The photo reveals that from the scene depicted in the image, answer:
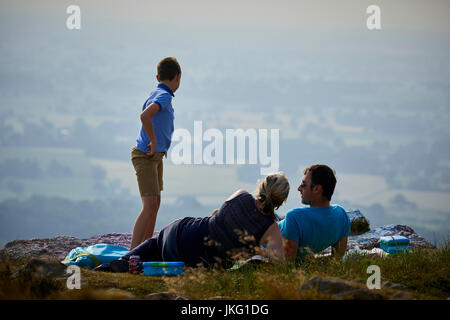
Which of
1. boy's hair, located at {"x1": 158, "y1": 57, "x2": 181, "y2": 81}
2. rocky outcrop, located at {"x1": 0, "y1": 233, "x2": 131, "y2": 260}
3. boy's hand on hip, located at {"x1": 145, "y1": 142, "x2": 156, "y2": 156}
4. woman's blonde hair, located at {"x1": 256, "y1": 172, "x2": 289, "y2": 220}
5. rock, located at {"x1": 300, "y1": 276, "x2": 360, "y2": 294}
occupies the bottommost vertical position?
rocky outcrop, located at {"x1": 0, "y1": 233, "x2": 131, "y2": 260}

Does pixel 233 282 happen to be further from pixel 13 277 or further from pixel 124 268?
pixel 13 277

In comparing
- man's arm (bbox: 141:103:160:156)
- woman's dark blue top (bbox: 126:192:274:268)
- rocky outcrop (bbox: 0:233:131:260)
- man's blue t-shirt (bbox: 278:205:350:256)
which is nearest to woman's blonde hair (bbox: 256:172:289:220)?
woman's dark blue top (bbox: 126:192:274:268)

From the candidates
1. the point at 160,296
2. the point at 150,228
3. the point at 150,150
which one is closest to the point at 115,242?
the point at 150,228

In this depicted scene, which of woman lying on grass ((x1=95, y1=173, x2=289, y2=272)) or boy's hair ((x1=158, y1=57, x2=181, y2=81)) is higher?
boy's hair ((x1=158, y1=57, x2=181, y2=81))

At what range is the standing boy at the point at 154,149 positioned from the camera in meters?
7.39

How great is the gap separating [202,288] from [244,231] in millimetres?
871

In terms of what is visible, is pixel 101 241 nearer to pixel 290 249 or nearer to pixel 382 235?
A: pixel 290 249

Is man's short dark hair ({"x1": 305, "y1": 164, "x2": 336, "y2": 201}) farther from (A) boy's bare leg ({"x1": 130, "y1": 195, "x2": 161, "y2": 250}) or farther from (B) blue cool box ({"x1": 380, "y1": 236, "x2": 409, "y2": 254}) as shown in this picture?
(A) boy's bare leg ({"x1": 130, "y1": 195, "x2": 161, "y2": 250})

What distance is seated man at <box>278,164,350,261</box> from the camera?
241 inches

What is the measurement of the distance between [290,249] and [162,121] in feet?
7.55

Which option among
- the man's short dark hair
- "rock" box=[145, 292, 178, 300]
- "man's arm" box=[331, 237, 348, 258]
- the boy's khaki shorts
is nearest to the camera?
"rock" box=[145, 292, 178, 300]

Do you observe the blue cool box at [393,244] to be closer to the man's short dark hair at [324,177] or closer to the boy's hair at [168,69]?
the man's short dark hair at [324,177]

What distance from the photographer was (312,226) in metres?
6.15
